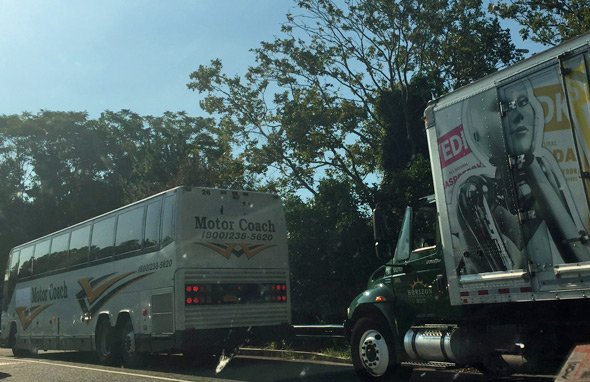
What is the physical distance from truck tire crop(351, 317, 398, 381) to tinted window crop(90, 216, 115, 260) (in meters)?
7.14

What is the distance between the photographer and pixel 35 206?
134ft

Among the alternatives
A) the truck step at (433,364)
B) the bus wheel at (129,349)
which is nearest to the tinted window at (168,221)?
the bus wheel at (129,349)

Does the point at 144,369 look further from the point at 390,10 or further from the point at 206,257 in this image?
the point at 390,10

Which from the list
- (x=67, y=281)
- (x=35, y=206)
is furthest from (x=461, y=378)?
(x=35, y=206)

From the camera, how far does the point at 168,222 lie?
12.1 m

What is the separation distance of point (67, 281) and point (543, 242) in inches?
521

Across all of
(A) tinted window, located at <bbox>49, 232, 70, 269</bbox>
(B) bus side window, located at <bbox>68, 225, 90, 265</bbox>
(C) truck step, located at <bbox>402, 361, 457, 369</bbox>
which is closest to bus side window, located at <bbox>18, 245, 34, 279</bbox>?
(A) tinted window, located at <bbox>49, 232, 70, 269</bbox>

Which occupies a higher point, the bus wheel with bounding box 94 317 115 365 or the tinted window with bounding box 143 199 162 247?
the tinted window with bounding box 143 199 162 247

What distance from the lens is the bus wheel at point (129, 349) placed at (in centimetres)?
1282

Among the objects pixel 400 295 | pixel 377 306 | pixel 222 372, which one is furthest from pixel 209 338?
pixel 400 295

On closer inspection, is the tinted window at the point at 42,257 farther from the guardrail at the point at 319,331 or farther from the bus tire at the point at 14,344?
the guardrail at the point at 319,331

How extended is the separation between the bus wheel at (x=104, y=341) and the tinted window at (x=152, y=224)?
266 centimetres

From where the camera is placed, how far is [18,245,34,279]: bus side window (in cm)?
1912

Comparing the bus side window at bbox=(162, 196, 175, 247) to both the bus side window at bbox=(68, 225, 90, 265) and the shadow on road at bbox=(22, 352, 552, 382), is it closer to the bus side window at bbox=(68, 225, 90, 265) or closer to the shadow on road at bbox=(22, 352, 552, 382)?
the shadow on road at bbox=(22, 352, 552, 382)
